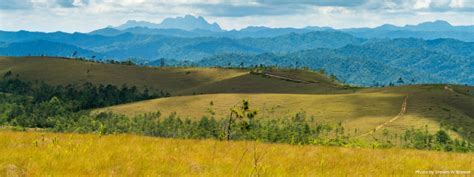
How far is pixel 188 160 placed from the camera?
15.2 meters

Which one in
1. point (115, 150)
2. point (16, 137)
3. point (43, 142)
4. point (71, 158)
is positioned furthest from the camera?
point (16, 137)

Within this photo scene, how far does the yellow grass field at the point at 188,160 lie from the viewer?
1315 cm

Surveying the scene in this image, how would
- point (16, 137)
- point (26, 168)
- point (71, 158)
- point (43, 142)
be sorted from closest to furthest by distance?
point (26, 168), point (71, 158), point (43, 142), point (16, 137)

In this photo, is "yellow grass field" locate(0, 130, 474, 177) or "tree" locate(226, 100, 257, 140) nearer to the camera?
"yellow grass field" locate(0, 130, 474, 177)

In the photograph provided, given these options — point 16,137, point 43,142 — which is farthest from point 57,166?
point 16,137

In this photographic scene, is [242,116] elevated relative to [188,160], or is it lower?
lower

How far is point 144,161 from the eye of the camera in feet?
47.7

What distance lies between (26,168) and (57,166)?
729 mm

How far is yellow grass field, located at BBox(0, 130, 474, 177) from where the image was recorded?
13.1 m

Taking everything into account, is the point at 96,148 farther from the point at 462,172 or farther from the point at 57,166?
the point at 462,172

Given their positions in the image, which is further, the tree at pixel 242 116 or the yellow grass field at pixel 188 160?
the tree at pixel 242 116

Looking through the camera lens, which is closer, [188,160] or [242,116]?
[188,160]

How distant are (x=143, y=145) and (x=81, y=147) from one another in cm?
246

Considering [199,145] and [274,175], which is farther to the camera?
[199,145]
